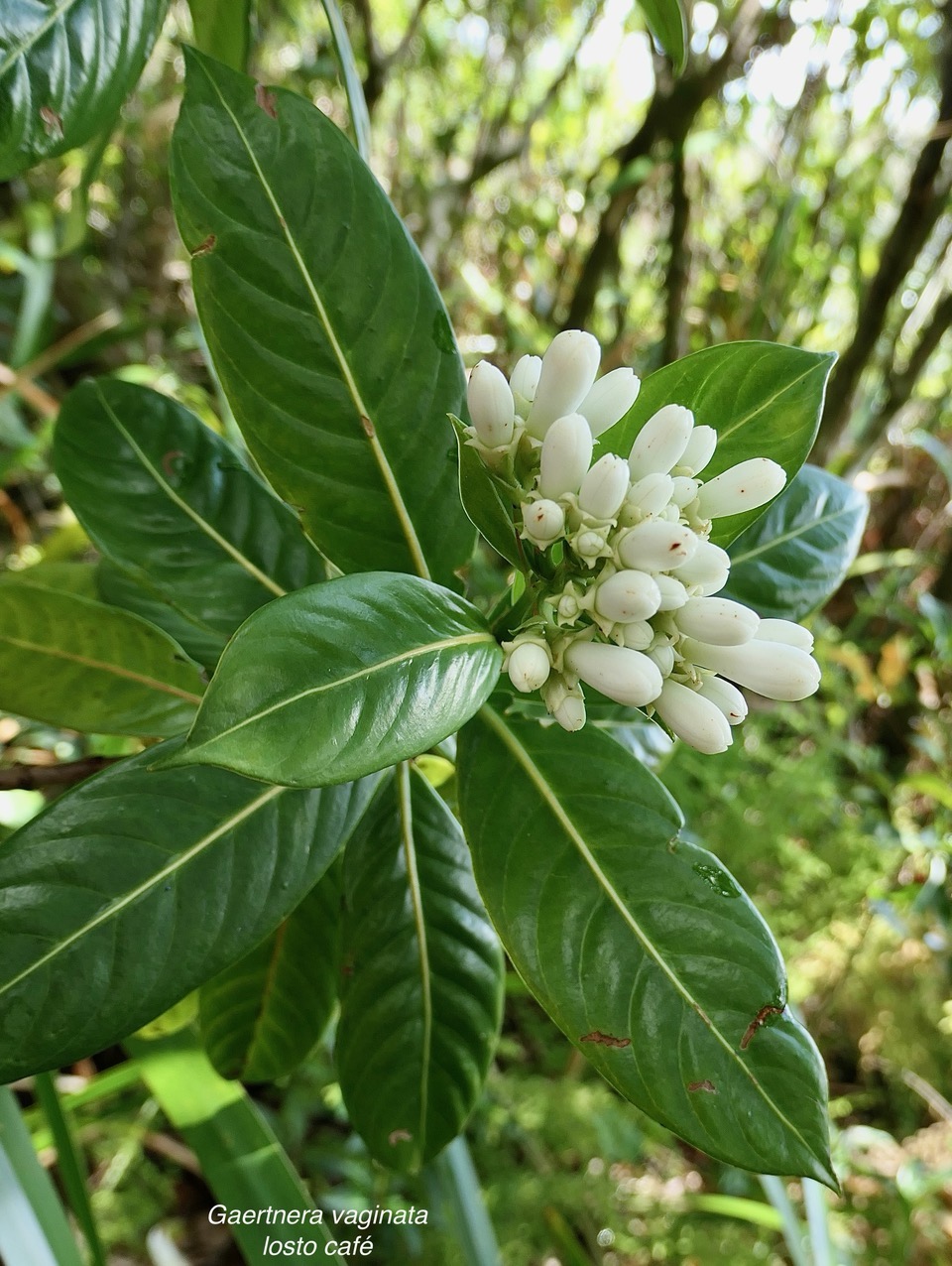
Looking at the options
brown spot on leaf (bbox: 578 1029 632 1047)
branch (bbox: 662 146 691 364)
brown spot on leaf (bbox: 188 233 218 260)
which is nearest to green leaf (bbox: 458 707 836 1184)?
brown spot on leaf (bbox: 578 1029 632 1047)

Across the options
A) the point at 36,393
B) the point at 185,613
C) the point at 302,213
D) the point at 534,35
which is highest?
the point at 534,35

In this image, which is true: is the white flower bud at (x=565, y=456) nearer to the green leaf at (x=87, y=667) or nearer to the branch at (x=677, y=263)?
the green leaf at (x=87, y=667)

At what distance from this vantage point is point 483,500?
1.54 feet

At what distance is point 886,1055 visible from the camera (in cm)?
166

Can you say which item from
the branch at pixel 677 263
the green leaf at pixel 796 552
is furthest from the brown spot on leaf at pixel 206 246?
the branch at pixel 677 263

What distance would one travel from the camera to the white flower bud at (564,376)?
459mm

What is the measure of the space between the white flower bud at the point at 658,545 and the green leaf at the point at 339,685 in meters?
0.10

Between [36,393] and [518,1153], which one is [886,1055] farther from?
[36,393]

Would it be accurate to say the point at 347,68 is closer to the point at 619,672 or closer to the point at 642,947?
the point at 619,672

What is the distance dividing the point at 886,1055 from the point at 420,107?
290 cm

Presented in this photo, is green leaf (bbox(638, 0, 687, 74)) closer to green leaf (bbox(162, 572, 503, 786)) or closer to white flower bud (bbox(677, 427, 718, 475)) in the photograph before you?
white flower bud (bbox(677, 427, 718, 475))

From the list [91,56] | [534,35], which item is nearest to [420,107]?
[534,35]

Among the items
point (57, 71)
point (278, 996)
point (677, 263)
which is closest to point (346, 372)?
point (57, 71)

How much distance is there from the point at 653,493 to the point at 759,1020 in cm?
32
